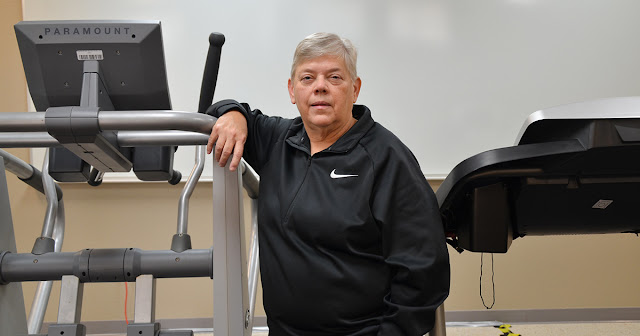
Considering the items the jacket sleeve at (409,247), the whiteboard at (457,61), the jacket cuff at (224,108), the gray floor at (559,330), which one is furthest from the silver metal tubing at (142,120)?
the gray floor at (559,330)

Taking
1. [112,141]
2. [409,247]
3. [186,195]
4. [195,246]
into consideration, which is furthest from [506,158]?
[195,246]

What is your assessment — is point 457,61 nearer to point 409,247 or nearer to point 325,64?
point 325,64

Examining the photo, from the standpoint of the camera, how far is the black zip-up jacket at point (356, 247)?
101 cm

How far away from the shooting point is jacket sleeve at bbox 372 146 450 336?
99 centimetres

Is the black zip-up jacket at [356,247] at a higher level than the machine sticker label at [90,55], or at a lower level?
lower

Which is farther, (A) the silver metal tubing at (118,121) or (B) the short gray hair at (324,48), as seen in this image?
(B) the short gray hair at (324,48)

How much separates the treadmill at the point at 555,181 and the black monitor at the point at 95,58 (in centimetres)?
74

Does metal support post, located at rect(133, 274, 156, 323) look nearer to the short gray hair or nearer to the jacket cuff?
the jacket cuff

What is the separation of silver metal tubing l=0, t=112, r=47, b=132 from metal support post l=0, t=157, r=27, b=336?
46 centimetres

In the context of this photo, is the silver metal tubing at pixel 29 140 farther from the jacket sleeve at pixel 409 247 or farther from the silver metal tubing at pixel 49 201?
the jacket sleeve at pixel 409 247

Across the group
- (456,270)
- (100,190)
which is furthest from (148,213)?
(456,270)

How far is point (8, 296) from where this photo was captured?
124 cm

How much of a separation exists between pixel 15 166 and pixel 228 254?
0.81 metres

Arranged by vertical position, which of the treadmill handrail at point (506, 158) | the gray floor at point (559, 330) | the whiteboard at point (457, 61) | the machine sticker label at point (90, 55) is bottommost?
the gray floor at point (559, 330)
